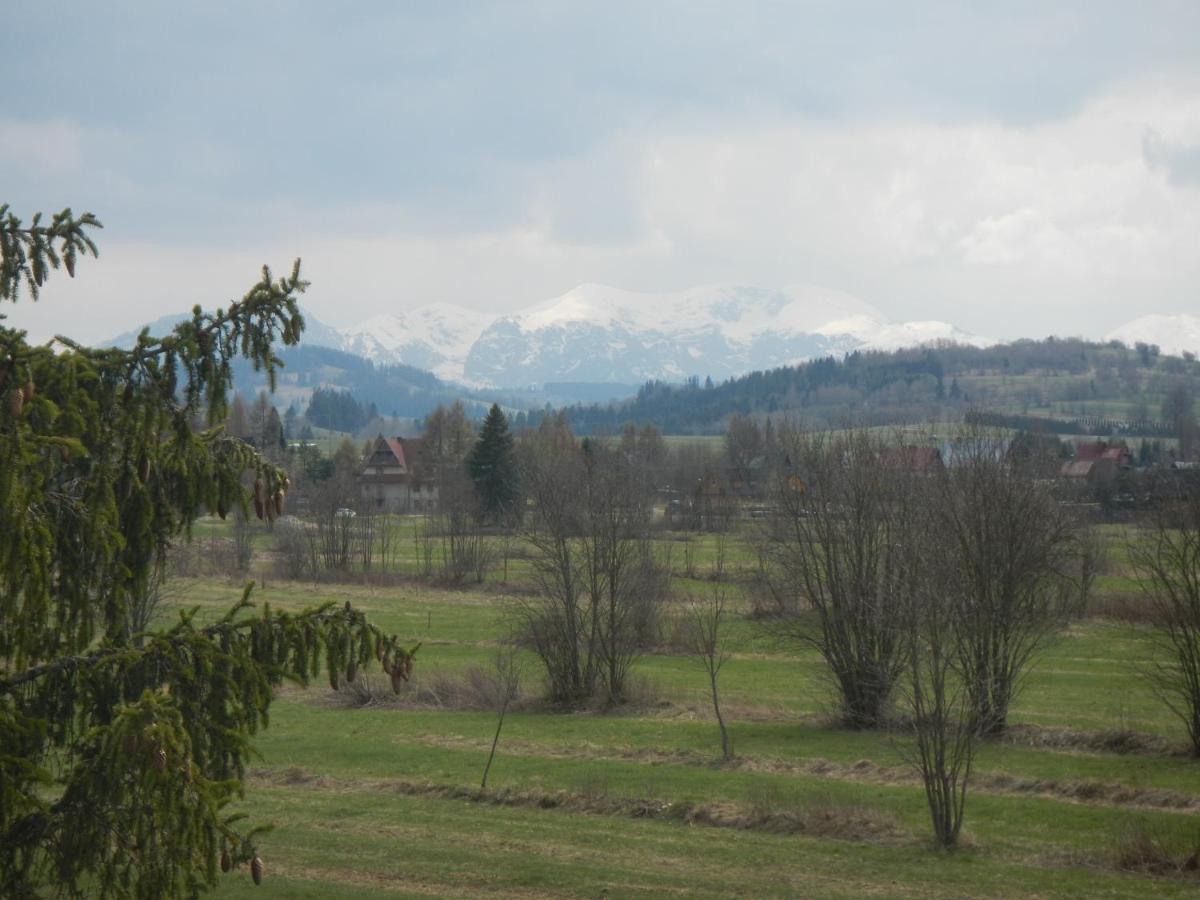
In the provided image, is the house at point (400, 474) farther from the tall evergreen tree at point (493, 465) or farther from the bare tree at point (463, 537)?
the bare tree at point (463, 537)

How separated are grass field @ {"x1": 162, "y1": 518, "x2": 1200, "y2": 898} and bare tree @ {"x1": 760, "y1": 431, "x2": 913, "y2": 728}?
1401 mm

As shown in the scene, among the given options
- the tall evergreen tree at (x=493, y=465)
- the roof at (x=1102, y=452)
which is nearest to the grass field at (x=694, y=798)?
the tall evergreen tree at (x=493, y=465)

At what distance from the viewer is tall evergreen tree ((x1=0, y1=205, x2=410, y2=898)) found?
23.6 ft

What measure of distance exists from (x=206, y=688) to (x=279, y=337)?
8.77ft

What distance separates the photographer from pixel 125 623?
8953 mm

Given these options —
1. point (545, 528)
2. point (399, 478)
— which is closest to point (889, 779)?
point (545, 528)

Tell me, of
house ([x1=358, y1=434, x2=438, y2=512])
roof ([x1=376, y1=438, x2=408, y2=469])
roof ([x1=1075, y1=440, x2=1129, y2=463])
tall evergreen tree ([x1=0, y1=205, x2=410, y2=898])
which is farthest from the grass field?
roof ([x1=376, y1=438, x2=408, y2=469])

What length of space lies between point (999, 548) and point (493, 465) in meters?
57.9

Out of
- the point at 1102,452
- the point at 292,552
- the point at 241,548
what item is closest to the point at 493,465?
the point at 292,552

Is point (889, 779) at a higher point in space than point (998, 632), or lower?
lower

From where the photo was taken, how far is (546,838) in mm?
20594

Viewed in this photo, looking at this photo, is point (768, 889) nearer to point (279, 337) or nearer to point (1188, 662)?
point (279, 337)

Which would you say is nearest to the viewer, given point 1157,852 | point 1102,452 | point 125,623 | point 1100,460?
point 125,623

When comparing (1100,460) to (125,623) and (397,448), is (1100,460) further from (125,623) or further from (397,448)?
(125,623)
